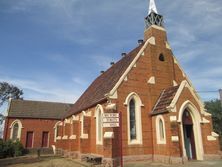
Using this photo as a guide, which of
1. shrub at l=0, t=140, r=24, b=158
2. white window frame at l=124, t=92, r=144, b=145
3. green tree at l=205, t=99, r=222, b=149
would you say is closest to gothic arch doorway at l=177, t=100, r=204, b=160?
white window frame at l=124, t=92, r=144, b=145

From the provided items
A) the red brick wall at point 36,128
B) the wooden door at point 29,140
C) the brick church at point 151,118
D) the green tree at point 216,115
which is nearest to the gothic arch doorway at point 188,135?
Result: the brick church at point 151,118

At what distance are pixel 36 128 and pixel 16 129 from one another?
333 centimetres

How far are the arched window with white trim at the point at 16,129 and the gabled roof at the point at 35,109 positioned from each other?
1228 mm

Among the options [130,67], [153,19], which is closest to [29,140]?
[130,67]

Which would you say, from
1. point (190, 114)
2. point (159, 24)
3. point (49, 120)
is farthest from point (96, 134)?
point (49, 120)

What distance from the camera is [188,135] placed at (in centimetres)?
1927

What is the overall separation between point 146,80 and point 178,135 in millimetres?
6019

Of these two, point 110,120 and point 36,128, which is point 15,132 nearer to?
point 36,128

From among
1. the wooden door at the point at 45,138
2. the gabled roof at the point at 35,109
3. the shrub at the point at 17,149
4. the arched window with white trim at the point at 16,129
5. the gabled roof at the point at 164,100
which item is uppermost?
the gabled roof at the point at 35,109

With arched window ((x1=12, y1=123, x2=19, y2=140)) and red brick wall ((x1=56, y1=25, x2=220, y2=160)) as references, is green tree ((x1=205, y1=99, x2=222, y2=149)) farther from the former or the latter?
arched window ((x1=12, y1=123, x2=19, y2=140))

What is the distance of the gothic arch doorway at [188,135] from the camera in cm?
1858

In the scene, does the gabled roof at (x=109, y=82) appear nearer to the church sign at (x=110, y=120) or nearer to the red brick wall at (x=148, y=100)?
the red brick wall at (x=148, y=100)

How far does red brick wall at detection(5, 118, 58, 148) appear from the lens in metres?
36.7

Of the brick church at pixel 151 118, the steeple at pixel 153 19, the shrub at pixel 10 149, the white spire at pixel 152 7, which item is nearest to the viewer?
the brick church at pixel 151 118
